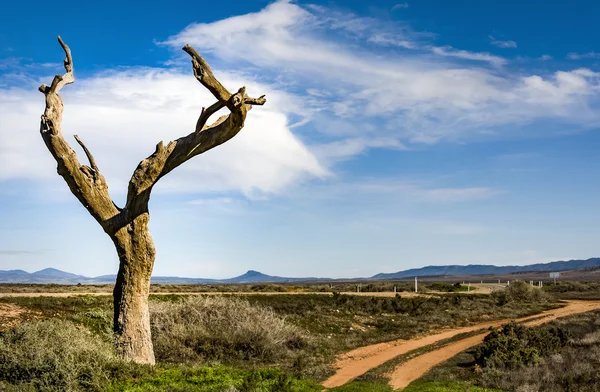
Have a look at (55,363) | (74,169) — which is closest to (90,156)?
(74,169)

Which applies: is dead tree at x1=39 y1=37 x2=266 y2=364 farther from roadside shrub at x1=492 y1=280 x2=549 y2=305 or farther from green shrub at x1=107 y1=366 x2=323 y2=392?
roadside shrub at x1=492 y1=280 x2=549 y2=305

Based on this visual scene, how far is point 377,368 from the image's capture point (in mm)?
20219

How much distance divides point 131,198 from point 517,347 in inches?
601

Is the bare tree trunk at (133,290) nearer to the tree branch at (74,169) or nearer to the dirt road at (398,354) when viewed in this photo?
the tree branch at (74,169)

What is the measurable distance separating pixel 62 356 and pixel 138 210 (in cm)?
392

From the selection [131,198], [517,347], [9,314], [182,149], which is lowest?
[517,347]

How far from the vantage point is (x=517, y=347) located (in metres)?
21.2

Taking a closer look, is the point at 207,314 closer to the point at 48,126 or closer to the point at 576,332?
the point at 48,126

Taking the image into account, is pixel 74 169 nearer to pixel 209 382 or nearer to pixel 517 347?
pixel 209 382

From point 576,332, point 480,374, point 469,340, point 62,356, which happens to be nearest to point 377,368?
point 480,374

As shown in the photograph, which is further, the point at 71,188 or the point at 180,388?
the point at 71,188

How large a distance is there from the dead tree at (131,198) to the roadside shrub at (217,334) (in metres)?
5.80

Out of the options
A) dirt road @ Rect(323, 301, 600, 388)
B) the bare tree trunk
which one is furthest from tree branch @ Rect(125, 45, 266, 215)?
dirt road @ Rect(323, 301, 600, 388)

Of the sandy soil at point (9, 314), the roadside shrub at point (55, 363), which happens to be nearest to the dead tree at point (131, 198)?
the roadside shrub at point (55, 363)
